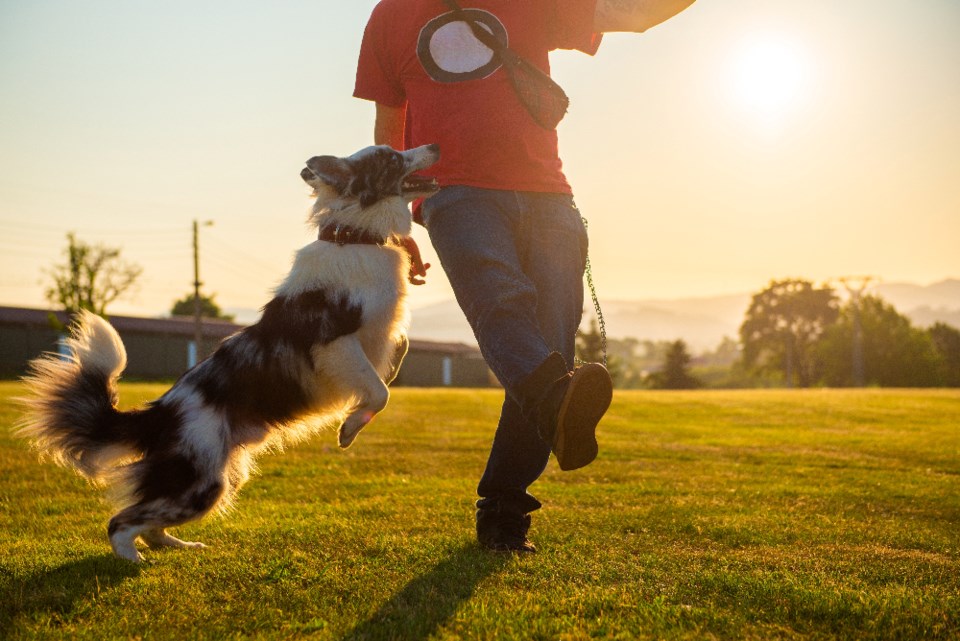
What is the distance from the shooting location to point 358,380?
381 centimetres

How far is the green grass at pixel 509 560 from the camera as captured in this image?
2.78m

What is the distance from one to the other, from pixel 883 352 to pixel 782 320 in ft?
41.9

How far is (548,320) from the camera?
12.4 feet

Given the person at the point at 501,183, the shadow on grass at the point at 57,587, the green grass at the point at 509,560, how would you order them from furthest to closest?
the person at the point at 501,183, the shadow on grass at the point at 57,587, the green grass at the point at 509,560

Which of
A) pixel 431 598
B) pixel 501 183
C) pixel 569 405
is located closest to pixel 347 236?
pixel 501 183

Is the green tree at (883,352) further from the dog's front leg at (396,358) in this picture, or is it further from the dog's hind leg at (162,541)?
the dog's hind leg at (162,541)

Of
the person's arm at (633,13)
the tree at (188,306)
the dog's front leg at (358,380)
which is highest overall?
the tree at (188,306)

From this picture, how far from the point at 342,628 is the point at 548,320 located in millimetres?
1688

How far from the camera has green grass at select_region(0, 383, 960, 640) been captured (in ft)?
9.11

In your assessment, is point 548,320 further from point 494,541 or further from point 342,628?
point 342,628

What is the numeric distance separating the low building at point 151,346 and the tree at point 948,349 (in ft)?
149

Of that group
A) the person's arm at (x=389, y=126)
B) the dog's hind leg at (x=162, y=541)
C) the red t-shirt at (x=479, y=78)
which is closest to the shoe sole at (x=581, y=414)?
the red t-shirt at (x=479, y=78)

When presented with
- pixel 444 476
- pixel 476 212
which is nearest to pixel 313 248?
pixel 476 212

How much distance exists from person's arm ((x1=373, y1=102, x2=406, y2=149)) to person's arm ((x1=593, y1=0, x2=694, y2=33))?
1.12 m
